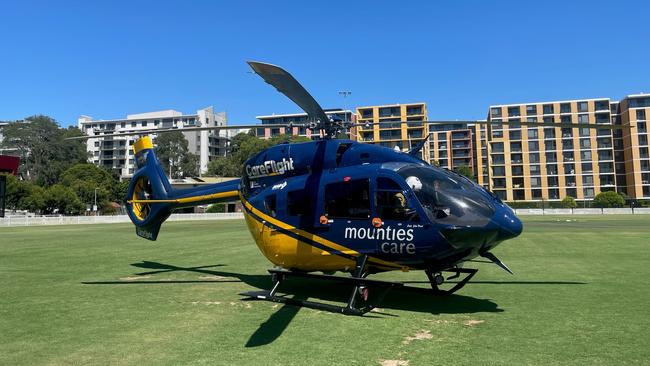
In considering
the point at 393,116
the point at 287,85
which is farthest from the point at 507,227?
the point at 393,116

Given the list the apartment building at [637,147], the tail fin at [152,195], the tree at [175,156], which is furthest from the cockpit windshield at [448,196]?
the tree at [175,156]

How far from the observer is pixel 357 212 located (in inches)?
334

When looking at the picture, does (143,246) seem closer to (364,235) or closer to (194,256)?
(194,256)

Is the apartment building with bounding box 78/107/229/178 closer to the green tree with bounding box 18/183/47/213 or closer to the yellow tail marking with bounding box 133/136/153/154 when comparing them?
the green tree with bounding box 18/183/47/213

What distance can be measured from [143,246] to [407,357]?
19497 mm

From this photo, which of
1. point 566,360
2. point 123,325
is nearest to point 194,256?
point 123,325

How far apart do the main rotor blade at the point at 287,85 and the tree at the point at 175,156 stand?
12693 cm

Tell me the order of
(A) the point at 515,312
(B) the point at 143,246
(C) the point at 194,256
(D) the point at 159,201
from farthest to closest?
(B) the point at 143,246
(C) the point at 194,256
(D) the point at 159,201
(A) the point at 515,312

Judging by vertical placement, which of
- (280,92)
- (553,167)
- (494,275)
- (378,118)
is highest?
(378,118)

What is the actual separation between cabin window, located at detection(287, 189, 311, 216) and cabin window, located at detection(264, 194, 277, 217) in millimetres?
410

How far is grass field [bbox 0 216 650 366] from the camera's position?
18.6ft

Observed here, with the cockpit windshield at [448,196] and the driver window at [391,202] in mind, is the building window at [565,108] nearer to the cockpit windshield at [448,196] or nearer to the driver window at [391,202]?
Result: the cockpit windshield at [448,196]

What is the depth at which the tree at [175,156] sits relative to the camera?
128125 mm

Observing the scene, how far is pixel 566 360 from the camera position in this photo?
5.39 m
